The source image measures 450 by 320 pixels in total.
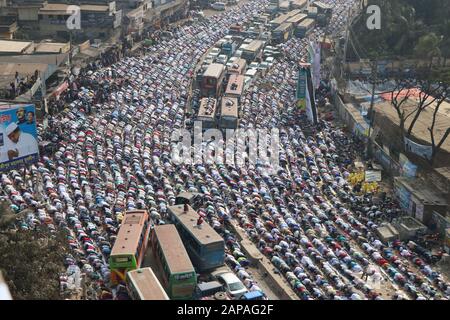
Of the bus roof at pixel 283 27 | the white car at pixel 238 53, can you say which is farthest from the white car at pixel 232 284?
the bus roof at pixel 283 27

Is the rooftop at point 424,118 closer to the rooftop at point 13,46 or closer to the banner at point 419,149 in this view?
the banner at point 419,149

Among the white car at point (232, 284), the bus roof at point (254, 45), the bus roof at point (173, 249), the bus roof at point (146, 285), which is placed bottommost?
the white car at point (232, 284)

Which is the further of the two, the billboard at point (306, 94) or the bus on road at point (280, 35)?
the bus on road at point (280, 35)

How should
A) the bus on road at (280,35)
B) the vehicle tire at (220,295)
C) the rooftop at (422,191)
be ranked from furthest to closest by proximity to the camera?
the bus on road at (280,35), the rooftop at (422,191), the vehicle tire at (220,295)

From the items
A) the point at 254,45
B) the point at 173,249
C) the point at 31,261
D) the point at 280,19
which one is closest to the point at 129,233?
the point at 173,249

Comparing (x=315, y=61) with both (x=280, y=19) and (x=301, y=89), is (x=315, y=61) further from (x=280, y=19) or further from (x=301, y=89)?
(x=280, y=19)

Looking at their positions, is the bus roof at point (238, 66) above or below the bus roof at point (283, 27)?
below

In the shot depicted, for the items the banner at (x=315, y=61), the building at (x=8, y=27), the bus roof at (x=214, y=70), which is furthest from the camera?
the building at (x=8, y=27)

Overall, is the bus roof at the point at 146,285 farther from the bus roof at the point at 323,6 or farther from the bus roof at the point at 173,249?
the bus roof at the point at 323,6
